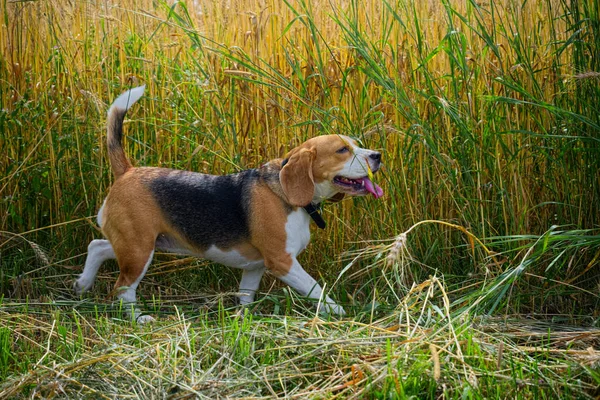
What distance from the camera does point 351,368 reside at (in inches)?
113

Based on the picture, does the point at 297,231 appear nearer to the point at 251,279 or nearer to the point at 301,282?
the point at 301,282

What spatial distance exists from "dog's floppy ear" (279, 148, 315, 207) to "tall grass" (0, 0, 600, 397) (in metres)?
0.22

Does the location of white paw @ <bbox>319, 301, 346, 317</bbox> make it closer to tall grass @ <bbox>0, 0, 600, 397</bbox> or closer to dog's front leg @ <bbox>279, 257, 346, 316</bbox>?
tall grass @ <bbox>0, 0, 600, 397</bbox>

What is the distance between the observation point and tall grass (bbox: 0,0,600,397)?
422 centimetres

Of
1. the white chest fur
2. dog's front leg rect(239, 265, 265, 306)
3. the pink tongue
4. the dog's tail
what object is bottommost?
dog's front leg rect(239, 265, 265, 306)

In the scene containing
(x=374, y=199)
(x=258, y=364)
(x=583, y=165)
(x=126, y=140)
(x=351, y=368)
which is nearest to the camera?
(x=351, y=368)

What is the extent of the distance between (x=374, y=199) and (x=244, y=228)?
29.4 inches

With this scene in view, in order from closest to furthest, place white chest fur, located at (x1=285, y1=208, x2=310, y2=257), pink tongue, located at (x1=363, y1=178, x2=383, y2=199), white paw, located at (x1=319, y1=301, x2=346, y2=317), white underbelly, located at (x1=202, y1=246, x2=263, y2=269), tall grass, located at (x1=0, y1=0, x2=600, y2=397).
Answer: white paw, located at (x1=319, y1=301, x2=346, y2=317)
tall grass, located at (x1=0, y1=0, x2=600, y2=397)
pink tongue, located at (x1=363, y1=178, x2=383, y2=199)
white chest fur, located at (x1=285, y1=208, x2=310, y2=257)
white underbelly, located at (x1=202, y1=246, x2=263, y2=269)

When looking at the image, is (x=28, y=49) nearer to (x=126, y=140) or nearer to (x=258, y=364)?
(x=126, y=140)

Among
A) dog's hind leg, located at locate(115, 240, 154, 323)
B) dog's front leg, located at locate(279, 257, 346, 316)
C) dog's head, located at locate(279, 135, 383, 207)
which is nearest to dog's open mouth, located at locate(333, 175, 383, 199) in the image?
dog's head, located at locate(279, 135, 383, 207)

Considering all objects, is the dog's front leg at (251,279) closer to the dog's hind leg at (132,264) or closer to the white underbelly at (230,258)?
the white underbelly at (230,258)

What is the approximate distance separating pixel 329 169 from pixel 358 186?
0.59 ft

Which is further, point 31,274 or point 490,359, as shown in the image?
point 31,274

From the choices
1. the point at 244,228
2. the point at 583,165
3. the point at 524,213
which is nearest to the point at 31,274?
the point at 244,228
